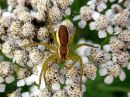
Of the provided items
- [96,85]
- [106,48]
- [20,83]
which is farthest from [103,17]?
[20,83]

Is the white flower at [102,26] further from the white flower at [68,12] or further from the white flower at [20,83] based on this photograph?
the white flower at [20,83]

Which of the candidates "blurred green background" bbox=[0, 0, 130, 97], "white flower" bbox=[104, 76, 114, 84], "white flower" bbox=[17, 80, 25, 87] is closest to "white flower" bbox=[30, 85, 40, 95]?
"white flower" bbox=[17, 80, 25, 87]

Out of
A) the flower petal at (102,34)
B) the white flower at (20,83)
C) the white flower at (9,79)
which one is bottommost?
the white flower at (20,83)

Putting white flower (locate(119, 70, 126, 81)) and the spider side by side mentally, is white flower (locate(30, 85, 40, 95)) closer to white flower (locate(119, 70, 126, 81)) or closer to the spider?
the spider

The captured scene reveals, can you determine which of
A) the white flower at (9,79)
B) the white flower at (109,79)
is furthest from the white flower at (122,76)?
the white flower at (9,79)

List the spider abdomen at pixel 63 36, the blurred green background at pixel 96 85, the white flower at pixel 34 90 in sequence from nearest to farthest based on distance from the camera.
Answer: the spider abdomen at pixel 63 36 < the white flower at pixel 34 90 < the blurred green background at pixel 96 85

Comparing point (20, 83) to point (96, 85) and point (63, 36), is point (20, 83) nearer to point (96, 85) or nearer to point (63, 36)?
point (63, 36)

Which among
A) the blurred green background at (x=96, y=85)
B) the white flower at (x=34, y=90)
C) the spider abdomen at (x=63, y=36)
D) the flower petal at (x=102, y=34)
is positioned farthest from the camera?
the blurred green background at (x=96, y=85)

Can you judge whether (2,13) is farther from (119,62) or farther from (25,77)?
(119,62)
